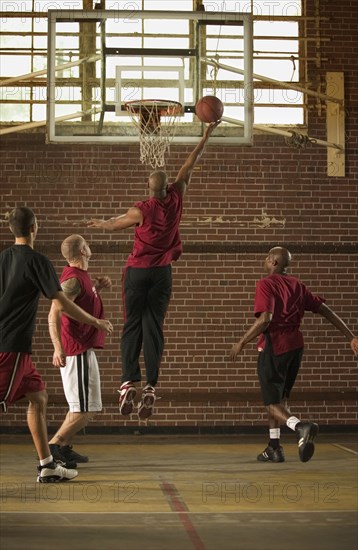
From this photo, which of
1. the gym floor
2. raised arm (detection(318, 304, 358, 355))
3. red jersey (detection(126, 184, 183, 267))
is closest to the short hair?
red jersey (detection(126, 184, 183, 267))

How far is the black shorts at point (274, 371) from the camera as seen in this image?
927 centimetres

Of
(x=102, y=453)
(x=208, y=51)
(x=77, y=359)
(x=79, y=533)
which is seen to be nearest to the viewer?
(x=79, y=533)

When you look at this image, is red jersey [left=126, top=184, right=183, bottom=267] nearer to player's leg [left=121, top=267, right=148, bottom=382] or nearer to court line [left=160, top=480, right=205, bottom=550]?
player's leg [left=121, top=267, right=148, bottom=382]

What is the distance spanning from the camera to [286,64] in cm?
1277

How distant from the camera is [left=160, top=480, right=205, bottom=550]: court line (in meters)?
5.84

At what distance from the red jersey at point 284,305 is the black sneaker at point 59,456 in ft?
7.38

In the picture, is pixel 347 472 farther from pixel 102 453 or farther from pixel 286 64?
pixel 286 64

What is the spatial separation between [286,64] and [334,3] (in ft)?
3.48

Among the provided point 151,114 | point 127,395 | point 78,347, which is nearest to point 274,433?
point 78,347

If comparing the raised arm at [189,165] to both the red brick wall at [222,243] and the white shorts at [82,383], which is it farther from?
the red brick wall at [222,243]

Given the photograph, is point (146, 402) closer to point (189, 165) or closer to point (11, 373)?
point (11, 373)

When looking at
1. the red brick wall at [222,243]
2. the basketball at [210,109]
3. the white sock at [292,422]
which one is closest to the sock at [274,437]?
the white sock at [292,422]

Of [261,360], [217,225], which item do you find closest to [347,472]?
[261,360]

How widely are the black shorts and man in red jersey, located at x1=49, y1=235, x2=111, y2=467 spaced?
1766 mm
